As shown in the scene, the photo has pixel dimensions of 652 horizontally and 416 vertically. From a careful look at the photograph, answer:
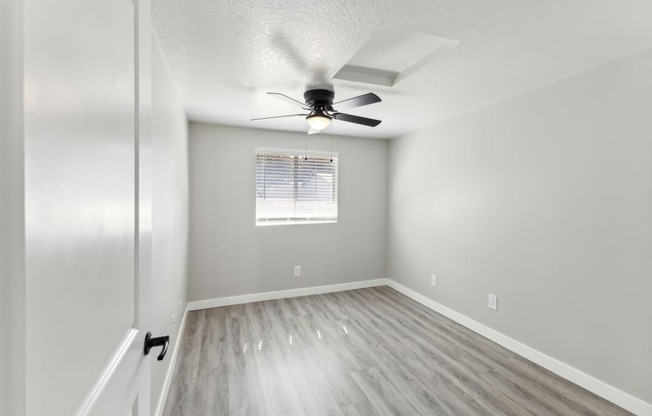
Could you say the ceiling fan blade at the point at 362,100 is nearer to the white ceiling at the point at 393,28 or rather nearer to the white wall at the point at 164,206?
the white ceiling at the point at 393,28

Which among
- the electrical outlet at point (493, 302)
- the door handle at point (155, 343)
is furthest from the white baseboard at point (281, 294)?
the door handle at point (155, 343)

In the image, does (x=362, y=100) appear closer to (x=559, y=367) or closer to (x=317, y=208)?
(x=317, y=208)

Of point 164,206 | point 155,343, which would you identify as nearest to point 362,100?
point 164,206

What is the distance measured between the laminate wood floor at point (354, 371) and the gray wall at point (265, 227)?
580 mm

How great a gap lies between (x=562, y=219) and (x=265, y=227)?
10.0 ft

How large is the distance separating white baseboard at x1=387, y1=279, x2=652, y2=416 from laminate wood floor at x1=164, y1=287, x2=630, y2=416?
0.20ft

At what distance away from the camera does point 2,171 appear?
326mm

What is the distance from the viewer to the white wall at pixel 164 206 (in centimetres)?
165

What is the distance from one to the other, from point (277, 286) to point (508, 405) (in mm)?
2680

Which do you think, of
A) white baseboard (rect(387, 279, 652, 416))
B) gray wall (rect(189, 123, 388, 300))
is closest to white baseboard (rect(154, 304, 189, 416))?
gray wall (rect(189, 123, 388, 300))

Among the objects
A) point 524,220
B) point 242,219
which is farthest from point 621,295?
point 242,219

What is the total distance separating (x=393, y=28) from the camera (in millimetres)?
1664

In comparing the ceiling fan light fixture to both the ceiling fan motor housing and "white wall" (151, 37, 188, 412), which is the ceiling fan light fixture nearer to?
the ceiling fan motor housing

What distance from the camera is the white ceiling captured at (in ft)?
4.51
